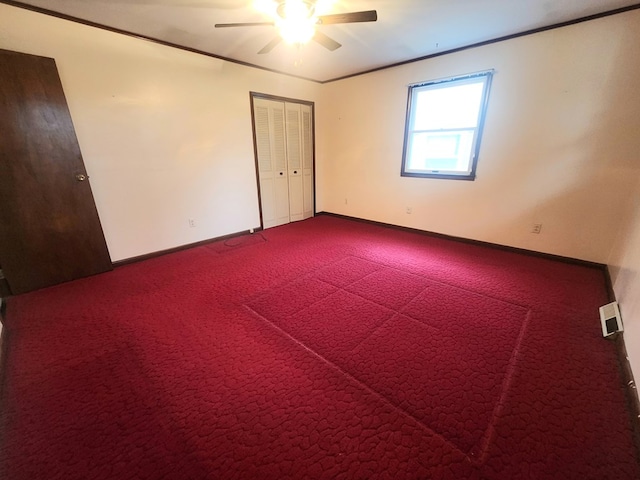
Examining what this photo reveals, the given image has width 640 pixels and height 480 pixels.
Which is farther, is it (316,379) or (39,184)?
(39,184)

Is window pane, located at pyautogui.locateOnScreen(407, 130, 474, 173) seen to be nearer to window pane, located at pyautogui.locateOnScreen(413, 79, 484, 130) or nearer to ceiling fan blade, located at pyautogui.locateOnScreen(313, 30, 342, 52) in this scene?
window pane, located at pyautogui.locateOnScreen(413, 79, 484, 130)

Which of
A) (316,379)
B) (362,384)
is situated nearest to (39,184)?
(316,379)

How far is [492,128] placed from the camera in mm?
3164

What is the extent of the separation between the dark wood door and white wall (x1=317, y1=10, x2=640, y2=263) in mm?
3850

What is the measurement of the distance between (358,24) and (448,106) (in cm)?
169

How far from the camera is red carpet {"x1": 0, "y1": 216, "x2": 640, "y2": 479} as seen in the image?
114 centimetres

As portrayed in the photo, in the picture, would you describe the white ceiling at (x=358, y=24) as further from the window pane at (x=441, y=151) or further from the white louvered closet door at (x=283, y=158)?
the window pane at (x=441, y=151)

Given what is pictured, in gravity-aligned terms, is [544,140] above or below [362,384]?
above

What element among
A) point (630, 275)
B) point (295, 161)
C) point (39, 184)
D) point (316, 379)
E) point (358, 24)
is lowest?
point (316, 379)

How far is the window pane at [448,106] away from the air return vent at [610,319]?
2.34 meters

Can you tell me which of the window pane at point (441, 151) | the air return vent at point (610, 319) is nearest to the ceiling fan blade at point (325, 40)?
the window pane at point (441, 151)

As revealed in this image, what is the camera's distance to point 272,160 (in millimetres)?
4254

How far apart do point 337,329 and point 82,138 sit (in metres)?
3.11

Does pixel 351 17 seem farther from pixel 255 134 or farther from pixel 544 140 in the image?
pixel 544 140
